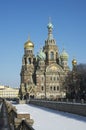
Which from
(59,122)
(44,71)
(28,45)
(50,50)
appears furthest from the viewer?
(28,45)

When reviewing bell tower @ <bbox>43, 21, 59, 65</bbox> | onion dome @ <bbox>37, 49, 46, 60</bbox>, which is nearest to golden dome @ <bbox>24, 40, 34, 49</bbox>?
onion dome @ <bbox>37, 49, 46, 60</bbox>

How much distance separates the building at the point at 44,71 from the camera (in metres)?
113

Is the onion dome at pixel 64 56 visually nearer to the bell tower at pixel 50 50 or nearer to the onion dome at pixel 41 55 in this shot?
the bell tower at pixel 50 50

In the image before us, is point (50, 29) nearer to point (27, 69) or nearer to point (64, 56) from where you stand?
point (64, 56)

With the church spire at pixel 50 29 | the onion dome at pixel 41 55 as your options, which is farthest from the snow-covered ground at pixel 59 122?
the church spire at pixel 50 29

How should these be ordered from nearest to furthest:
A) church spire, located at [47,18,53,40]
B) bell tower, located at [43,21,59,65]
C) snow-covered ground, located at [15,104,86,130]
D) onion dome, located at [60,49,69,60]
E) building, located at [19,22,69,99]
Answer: snow-covered ground, located at [15,104,86,130]
building, located at [19,22,69,99]
bell tower, located at [43,21,59,65]
onion dome, located at [60,49,69,60]
church spire, located at [47,18,53,40]

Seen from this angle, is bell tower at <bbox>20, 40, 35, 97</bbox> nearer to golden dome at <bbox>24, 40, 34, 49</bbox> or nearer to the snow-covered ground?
golden dome at <bbox>24, 40, 34, 49</bbox>

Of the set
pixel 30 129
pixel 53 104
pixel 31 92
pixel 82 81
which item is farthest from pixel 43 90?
pixel 30 129

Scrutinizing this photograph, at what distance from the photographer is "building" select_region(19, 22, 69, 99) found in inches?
4464

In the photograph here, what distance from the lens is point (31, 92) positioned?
113m

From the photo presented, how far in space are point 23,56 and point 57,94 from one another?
15.0 metres

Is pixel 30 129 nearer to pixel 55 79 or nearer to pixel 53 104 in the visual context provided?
pixel 53 104

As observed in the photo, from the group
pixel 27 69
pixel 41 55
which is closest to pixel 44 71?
pixel 41 55

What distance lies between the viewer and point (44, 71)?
373ft
